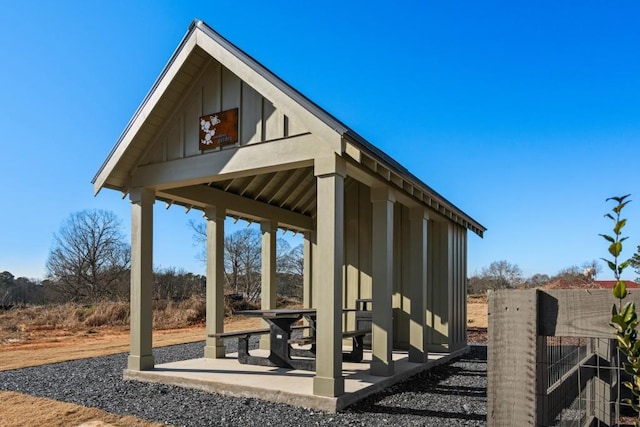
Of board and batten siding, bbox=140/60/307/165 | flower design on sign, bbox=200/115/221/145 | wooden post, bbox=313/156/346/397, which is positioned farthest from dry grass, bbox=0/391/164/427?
flower design on sign, bbox=200/115/221/145

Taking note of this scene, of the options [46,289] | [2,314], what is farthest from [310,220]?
[46,289]

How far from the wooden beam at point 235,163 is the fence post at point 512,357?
13.5 ft

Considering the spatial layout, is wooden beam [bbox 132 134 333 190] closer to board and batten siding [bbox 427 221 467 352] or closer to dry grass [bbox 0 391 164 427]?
dry grass [bbox 0 391 164 427]

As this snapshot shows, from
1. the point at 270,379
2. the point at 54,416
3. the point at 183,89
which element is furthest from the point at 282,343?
the point at 183,89

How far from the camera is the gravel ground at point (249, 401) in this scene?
5.12 metres

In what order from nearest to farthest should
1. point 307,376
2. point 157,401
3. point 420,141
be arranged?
point 157,401
point 307,376
point 420,141

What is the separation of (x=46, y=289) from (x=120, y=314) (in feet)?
40.2

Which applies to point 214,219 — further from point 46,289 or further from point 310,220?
point 46,289

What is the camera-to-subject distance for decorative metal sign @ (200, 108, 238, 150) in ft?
21.6

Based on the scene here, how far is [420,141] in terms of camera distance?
17.4 m

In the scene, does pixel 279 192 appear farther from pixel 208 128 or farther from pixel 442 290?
pixel 442 290

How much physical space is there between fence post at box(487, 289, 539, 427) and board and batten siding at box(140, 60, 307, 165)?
4.43 meters

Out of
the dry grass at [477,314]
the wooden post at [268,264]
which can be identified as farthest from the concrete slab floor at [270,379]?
the dry grass at [477,314]

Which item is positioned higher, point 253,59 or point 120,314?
point 253,59
